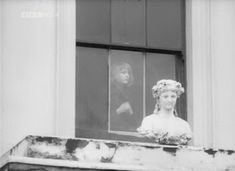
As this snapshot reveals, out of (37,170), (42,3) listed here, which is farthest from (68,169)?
(42,3)

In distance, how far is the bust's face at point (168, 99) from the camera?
13.7 m

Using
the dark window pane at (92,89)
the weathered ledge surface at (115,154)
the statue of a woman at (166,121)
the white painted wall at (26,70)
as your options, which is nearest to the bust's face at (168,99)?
the statue of a woman at (166,121)

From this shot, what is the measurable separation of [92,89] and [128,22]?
863mm

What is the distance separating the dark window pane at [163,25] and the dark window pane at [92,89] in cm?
58

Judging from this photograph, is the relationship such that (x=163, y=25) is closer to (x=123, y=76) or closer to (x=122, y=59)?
(x=122, y=59)

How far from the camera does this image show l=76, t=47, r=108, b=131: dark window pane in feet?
47.4

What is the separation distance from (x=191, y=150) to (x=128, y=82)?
5.52ft

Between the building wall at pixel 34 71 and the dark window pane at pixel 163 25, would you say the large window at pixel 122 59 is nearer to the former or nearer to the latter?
the dark window pane at pixel 163 25

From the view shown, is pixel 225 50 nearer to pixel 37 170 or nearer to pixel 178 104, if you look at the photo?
pixel 178 104

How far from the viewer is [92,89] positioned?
1458cm

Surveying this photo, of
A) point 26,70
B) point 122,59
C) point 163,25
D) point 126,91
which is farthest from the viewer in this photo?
point 163,25

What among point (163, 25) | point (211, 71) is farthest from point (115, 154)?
point (163, 25)

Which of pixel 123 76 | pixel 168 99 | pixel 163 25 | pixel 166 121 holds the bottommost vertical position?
pixel 166 121

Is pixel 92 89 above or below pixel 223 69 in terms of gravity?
below
